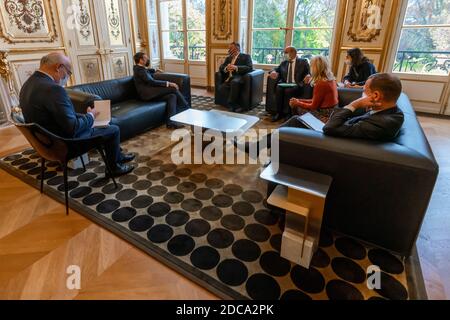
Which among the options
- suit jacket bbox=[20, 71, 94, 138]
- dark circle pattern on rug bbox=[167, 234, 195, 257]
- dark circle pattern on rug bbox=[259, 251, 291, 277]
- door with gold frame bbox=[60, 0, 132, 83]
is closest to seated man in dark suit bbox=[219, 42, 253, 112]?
door with gold frame bbox=[60, 0, 132, 83]

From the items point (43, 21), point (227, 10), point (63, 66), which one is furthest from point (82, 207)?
point (227, 10)

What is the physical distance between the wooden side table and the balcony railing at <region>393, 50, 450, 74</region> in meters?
3.94

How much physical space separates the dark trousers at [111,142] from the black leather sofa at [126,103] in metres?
0.59

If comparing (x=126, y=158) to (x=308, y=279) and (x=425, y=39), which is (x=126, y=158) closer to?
(x=308, y=279)

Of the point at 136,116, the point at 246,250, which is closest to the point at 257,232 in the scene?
the point at 246,250

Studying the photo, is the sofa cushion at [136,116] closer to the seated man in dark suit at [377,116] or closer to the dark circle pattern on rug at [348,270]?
the seated man in dark suit at [377,116]

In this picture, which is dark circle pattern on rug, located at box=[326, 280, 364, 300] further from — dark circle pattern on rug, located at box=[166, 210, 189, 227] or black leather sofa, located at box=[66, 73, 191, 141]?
black leather sofa, located at box=[66, 73, 191, 141]

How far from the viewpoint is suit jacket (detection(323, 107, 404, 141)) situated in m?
1.46

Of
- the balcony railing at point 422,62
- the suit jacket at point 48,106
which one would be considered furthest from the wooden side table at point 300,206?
the balcony railing at point 422,62

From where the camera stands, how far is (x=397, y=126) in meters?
1.47

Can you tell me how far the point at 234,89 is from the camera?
13.5ft

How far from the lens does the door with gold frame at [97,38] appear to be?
4395 millimetres
